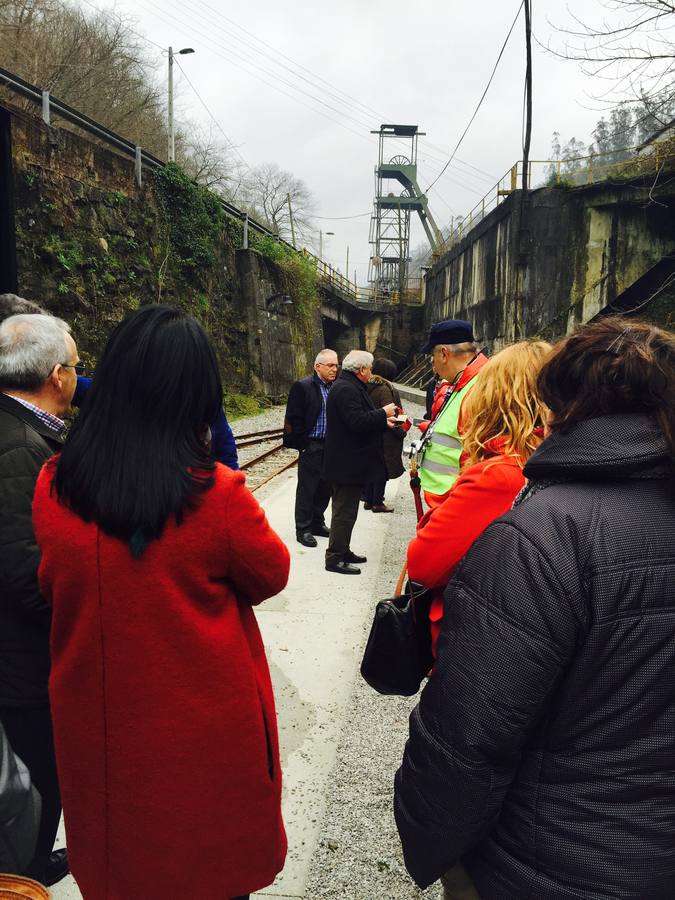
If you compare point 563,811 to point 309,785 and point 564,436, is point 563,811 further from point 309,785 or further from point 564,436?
point 309,785

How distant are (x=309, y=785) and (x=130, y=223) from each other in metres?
18.4

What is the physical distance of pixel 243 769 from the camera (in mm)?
1509

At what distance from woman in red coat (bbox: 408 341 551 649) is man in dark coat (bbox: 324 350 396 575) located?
11.6 ft

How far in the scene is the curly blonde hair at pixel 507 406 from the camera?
203cm

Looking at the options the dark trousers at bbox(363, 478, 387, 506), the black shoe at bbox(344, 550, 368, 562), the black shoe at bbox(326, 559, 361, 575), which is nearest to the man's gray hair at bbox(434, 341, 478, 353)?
the black shoe at bbox(326, 559, 361, 575)

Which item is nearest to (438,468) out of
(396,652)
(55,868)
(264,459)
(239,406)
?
(396,652)

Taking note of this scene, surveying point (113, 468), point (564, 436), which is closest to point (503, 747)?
point (564, 436)

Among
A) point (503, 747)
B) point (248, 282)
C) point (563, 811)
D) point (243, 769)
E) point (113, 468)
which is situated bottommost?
point (243, 769)

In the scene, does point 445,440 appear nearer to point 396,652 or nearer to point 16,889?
point 396,652

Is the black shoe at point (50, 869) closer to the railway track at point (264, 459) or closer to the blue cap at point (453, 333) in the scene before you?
the blue cap at point (453, 333)

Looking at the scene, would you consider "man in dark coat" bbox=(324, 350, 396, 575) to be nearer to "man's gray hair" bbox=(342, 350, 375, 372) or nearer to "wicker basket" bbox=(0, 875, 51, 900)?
"man's gray hair" bbox=(342, 350, 375, 372)

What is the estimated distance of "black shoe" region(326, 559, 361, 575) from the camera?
18.9ft

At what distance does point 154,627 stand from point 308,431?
5.45m

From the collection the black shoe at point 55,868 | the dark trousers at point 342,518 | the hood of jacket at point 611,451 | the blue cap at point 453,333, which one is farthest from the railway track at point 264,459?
the hood of jacket at point 611,451
